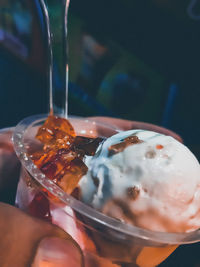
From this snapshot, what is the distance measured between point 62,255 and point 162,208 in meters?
0.26

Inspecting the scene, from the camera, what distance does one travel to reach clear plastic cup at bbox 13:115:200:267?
0.55 meters

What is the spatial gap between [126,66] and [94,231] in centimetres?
165

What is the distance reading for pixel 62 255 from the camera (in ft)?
1.73

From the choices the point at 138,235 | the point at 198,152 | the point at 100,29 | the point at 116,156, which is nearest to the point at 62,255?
the point at 138,235

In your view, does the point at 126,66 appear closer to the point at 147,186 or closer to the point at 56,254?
the point at 147,186

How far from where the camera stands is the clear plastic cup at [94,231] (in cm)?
55

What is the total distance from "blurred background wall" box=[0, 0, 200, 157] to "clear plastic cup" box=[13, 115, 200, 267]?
984 millimetres

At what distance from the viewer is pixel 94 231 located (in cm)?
59

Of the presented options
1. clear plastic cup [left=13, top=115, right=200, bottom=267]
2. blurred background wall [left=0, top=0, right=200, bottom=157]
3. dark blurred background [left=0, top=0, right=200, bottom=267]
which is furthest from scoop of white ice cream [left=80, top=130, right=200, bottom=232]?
blurred background wall [left=0, top=0, right=200, bottom=157]

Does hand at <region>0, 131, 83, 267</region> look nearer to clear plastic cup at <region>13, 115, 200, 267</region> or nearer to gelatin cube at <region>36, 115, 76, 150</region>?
clear plastic cup at <region>13, 115, 200, 267</region>

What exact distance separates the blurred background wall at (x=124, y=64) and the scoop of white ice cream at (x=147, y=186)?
0.95m

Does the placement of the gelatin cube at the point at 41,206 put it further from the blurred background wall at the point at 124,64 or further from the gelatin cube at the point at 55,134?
the blurred background wall at the point at 124,64

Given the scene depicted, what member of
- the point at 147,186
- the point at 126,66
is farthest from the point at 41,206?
the point at 126,66

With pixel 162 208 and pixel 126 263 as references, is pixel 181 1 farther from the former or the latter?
pixel 126 263
